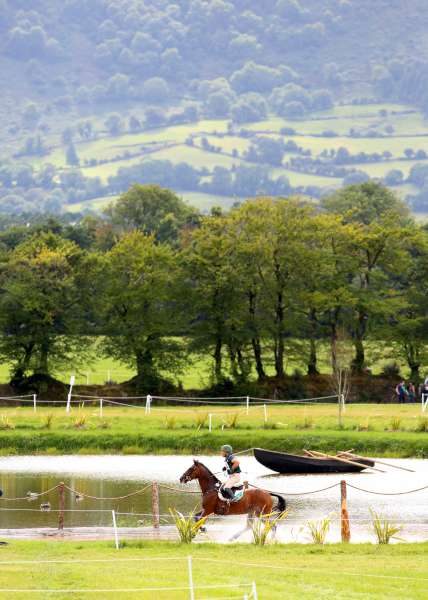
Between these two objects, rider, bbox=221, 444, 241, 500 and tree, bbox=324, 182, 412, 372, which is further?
tree, bbox=324, 182, 412, 372

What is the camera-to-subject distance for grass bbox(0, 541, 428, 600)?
21.0 metres

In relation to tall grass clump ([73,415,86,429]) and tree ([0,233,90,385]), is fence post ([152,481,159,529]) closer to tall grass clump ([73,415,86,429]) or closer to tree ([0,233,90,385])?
tall grass clump ([73,415,86,429])

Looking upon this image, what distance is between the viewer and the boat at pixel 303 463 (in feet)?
136

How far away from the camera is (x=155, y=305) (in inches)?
3100

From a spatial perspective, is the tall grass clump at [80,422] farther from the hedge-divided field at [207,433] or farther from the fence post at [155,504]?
the fence post at [155,504]

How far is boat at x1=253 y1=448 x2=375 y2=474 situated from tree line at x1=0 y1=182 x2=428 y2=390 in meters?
33.4

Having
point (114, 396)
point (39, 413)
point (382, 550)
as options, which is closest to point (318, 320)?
point (114, 396)

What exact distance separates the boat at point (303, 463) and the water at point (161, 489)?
26cm

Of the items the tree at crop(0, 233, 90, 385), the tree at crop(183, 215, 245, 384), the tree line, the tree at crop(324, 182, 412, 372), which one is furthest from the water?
the tree at crop(324, 182, 412, 372)

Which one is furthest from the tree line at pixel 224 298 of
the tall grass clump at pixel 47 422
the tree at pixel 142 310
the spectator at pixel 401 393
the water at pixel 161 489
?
the water at pixel 161 489

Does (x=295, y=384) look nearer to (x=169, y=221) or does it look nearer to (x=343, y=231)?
(x=343, y=231)

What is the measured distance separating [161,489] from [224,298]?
3844 centimetres

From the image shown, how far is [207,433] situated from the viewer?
50.6 m

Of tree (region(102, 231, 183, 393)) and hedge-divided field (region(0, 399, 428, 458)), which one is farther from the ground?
tree (region(102, 231, 183, 393))
